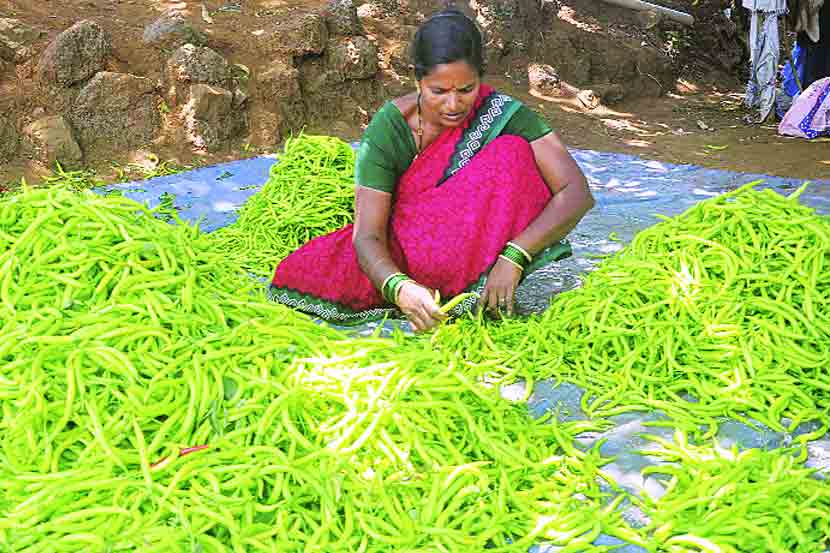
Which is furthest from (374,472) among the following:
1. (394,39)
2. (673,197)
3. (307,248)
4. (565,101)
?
(565,101)

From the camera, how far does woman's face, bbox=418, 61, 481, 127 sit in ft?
8.45

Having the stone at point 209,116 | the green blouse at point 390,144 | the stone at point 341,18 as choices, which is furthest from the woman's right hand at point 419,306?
the stone at point 341,18

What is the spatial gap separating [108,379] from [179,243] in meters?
0.54

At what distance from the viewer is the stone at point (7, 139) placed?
5.04 meters

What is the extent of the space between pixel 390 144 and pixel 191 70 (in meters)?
3.08

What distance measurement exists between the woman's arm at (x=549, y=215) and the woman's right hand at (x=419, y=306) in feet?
0.83

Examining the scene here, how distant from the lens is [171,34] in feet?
18.5

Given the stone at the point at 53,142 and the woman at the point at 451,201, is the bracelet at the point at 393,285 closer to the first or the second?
the woman at the point at 451,201

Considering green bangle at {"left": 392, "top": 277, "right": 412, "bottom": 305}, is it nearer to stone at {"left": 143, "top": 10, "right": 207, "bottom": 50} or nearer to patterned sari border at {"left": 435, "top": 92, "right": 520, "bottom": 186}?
patterned sari border at {"left": 435, "top": 92, "right": 520, "bottom": 186}

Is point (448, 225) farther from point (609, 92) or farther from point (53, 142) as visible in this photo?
point (609, 92)

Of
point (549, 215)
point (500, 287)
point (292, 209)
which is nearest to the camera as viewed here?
point (500, 287)

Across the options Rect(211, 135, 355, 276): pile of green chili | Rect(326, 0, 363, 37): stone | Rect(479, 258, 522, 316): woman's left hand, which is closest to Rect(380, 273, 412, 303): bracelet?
Rect(479, 258, 522, 316): woman's left hand

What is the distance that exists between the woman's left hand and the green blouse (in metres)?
0.48

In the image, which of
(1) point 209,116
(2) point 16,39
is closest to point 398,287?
(1) point 209,116
